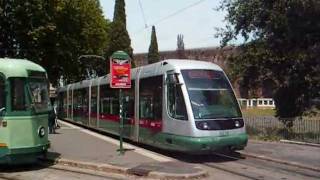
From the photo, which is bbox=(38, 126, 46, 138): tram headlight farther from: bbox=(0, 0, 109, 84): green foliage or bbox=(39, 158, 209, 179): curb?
bbox=(0, 0, 109, 84): green foliage

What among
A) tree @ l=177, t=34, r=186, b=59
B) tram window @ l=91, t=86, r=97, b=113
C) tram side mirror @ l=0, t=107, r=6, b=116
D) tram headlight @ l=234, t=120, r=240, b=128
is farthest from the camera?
tree @ l=177, t=34, r=186, b=59

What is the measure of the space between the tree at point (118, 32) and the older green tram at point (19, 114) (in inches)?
1945

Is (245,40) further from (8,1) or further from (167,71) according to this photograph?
(8,1)

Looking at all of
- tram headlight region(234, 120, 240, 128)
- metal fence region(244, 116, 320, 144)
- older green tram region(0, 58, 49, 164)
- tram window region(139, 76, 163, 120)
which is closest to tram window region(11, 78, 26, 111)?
older green tram region(0, 58, 49, 164)

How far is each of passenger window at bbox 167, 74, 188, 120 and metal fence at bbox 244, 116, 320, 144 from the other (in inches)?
262

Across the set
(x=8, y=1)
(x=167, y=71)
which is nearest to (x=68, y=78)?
(x=8, y=1)

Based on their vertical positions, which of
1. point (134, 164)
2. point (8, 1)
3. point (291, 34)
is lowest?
point (134, 164)

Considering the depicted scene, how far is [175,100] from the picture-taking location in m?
18.0

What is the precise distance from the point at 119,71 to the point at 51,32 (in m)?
27.7

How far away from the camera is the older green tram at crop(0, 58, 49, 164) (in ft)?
49.6

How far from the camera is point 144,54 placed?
103 meters

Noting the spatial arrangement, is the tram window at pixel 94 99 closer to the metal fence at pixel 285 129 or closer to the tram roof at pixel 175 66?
the metal fence at pixel 285 129

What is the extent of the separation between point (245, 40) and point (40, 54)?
1949 centimetres

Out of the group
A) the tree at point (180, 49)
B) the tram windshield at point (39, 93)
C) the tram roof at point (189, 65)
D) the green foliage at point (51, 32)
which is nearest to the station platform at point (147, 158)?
the tram windshield at point (39, 93)
